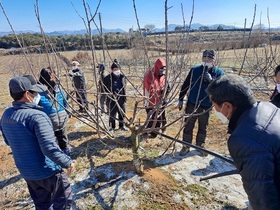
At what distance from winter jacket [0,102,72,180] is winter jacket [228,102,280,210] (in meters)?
1.50

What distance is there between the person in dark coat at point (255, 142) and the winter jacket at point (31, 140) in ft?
→ 4.79

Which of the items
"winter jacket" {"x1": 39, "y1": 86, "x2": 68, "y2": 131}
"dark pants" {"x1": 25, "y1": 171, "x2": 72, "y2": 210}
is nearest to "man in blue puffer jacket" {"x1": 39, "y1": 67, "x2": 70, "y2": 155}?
"winter jacket" {"x1": 39, "y1": 86, "x2": 68, "y2": 131}

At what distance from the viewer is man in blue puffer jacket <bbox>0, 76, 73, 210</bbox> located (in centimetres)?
196

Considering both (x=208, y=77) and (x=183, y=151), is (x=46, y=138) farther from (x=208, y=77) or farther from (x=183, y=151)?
(x=183, y=151)

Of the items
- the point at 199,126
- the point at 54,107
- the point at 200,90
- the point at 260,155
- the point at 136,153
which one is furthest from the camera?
the point at 199,126

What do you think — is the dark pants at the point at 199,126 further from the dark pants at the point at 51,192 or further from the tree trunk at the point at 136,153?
the dark pants at the point at 51,192

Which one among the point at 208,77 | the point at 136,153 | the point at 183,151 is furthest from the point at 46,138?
the point at 183,151

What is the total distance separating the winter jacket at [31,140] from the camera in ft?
6.43

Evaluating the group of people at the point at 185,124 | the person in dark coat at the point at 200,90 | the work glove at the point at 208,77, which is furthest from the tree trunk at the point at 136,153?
the work glove at the point at 208,77

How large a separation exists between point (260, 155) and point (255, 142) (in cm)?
7

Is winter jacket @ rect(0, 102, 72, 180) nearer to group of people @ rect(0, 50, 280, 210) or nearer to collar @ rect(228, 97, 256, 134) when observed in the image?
group of people @ rect(0, 50, 280, 210)

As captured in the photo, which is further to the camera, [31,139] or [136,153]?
[136,153]

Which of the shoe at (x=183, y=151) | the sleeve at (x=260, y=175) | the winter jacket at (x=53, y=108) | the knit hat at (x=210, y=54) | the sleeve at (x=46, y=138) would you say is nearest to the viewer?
the sleeve at (x=260, y=175)

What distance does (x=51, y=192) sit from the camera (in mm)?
2348
